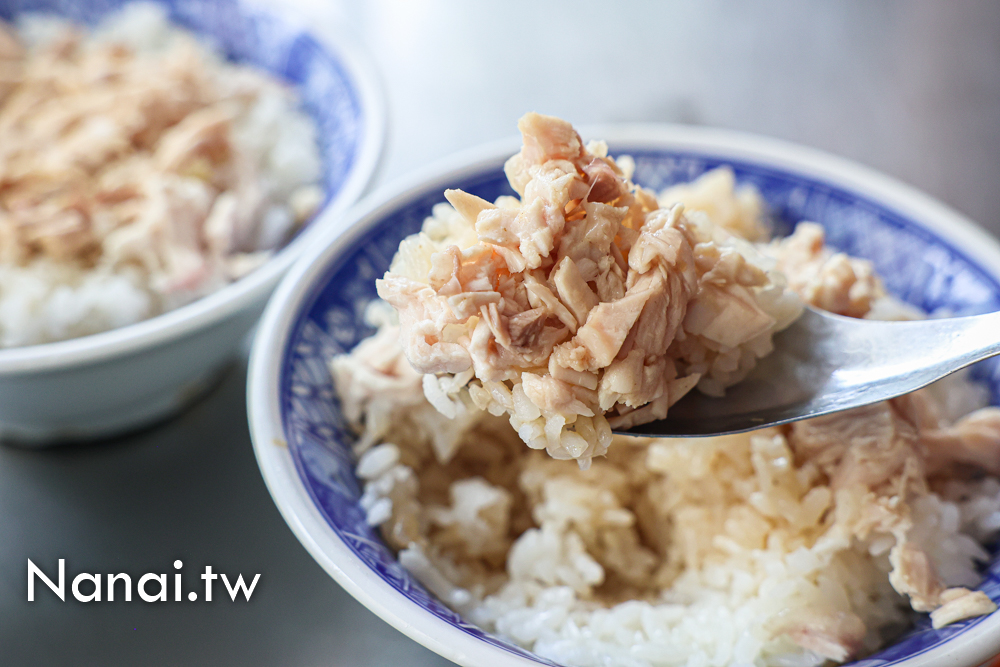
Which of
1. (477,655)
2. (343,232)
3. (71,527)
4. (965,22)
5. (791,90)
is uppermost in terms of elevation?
(965,22)

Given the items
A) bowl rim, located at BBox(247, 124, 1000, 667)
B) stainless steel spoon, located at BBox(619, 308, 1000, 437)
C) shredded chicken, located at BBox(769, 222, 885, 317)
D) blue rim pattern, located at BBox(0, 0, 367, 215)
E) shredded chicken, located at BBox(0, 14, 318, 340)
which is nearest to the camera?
bowl rim, located at BBox(247, 124, 1000, 667)

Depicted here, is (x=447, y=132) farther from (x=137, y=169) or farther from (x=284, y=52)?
(x=137, y=169)

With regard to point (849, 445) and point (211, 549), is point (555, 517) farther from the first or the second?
point (211, 549)

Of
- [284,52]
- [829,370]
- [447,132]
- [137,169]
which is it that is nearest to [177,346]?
[137,169]

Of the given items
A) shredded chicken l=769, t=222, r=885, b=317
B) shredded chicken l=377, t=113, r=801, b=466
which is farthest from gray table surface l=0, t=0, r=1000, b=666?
shredded chicken l=769, t=222, r=885, b=317

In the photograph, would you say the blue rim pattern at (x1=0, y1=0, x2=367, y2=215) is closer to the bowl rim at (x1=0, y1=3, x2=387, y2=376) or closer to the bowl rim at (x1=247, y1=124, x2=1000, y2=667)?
the bowl rim at (x1=0, y1=3, x2=387, y2=376)

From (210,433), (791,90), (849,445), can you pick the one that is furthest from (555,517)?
(791,90)
